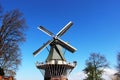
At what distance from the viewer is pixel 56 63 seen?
48188 millimetres

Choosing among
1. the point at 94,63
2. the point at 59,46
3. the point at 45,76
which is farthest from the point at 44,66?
the point at 94,63

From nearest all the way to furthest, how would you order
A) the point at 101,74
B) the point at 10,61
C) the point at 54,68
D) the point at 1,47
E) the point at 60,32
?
the point at 1,47 < the point at 10,61 < the point at 54,68 < the point at 60,32 < the point at 101,74

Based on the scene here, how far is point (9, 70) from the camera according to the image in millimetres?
44781

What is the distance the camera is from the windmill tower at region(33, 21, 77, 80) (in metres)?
48.2

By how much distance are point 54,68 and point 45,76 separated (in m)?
2.43

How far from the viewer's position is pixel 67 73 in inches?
1951

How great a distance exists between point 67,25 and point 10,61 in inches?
651

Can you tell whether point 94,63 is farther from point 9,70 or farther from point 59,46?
point 9,70

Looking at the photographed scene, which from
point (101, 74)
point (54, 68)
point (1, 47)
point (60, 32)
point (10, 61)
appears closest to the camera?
point (1, 47)

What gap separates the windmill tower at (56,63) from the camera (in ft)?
158

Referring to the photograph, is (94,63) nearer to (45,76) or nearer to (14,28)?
(45,76)

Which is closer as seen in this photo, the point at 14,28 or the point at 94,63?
the point at 14,28

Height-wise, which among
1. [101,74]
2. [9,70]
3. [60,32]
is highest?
[60,32]

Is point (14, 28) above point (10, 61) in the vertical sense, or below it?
above
